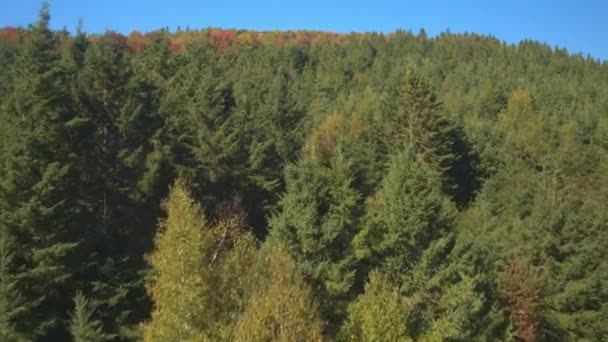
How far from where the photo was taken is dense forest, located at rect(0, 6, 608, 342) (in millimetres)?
17797

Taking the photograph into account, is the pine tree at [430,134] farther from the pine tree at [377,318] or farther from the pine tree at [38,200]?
the pine tree at [38,200]

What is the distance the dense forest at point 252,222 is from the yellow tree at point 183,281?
4cm

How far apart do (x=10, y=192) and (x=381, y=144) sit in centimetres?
3279

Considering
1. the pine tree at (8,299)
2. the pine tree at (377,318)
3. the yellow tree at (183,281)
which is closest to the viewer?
the yellow tree at (183,281)

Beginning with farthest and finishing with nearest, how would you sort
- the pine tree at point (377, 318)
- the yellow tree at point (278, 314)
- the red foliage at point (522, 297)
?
the red foliage at point (522, 297), the pine tree at point (377, 318), the yellow tree at point (278, 314)

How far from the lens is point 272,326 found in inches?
642

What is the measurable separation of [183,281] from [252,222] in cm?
2436

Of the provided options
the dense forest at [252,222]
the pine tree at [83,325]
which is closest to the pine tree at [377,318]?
the dense forest at [252,222]

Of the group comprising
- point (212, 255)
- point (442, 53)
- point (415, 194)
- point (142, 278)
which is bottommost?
point (142, 278)

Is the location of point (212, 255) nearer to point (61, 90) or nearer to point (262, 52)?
point (61, 90)

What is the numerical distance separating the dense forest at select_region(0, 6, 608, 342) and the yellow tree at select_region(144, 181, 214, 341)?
0.04m

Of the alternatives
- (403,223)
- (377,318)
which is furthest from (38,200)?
(403,223)

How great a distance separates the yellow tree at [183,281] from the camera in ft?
53.1

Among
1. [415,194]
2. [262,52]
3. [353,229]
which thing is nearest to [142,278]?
[353,229]
